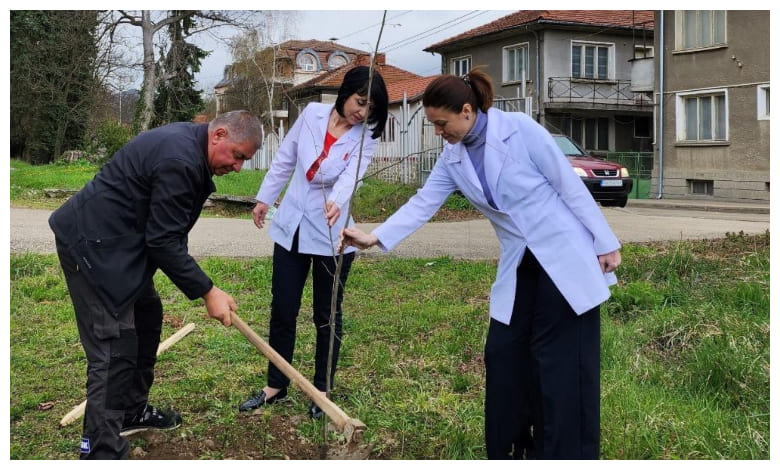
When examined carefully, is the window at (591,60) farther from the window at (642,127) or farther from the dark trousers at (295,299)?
the dark trousers at (295,299)

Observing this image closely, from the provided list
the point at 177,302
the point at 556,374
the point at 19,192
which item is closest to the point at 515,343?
the point at 556,374

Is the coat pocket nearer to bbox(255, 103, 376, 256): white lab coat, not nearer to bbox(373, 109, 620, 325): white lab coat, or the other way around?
bbox(255, 103, 376, 256): white lab coat

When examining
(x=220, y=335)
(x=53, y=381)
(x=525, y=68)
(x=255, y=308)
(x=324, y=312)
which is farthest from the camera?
(x=525, y=68)

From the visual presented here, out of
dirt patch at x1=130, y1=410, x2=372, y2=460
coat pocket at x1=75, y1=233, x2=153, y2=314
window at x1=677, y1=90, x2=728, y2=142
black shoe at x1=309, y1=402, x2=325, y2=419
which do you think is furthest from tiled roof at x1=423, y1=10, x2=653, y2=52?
coat pocket at x1=75, y1=233, x2=153, y2=314

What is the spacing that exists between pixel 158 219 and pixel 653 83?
2171 centimetres

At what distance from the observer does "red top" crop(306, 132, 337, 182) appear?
3.97 meters

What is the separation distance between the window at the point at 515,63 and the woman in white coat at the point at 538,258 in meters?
25.4

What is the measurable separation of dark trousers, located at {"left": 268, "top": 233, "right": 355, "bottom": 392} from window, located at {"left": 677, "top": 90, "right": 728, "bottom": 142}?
61.2 feet

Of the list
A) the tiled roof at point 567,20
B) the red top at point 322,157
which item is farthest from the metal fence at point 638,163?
the red top at point 322,157

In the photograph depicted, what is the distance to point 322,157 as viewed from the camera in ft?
13.1

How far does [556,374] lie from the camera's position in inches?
116

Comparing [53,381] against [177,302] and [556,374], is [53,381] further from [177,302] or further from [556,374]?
[556,374]

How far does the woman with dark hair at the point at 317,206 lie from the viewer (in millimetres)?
3916

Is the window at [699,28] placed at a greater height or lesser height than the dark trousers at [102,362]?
greater
